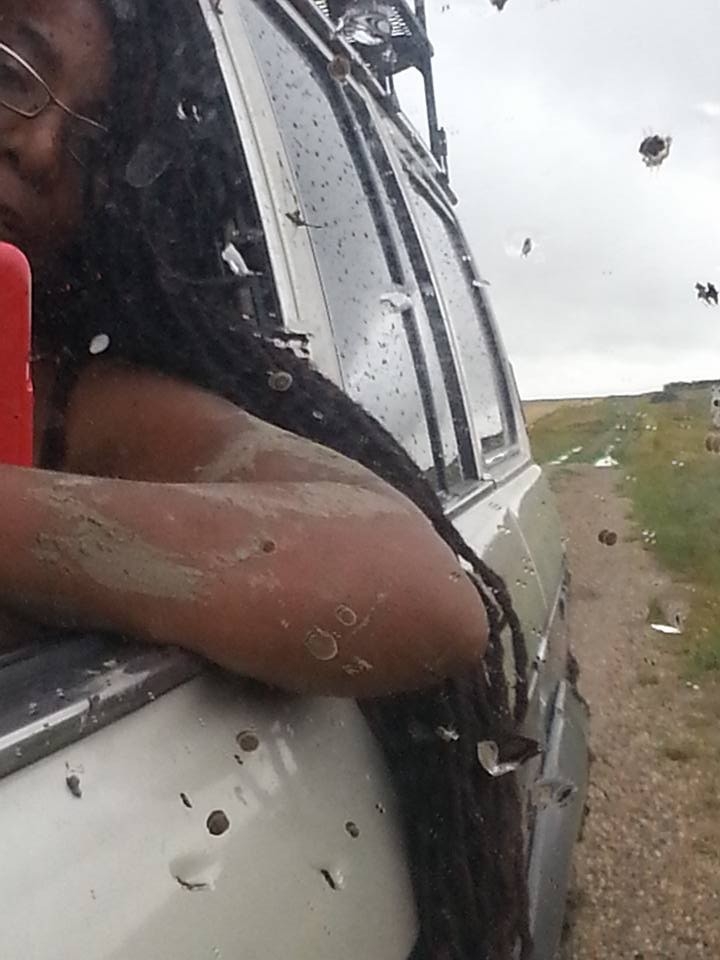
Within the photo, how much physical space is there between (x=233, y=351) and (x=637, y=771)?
433 centimetres

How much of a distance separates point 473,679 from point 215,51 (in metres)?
0.87

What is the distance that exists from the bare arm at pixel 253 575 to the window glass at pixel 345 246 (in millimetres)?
646

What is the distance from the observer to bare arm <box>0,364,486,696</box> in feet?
3.86

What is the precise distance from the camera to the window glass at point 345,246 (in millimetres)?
2066

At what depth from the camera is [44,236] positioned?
1.70m

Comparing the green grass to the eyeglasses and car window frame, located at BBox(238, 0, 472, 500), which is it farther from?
the eyeglasses

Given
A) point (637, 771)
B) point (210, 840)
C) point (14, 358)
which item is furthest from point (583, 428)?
point (210, 840)

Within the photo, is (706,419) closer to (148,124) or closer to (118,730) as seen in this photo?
(148,124)

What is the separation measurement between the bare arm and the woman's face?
20.9 inches

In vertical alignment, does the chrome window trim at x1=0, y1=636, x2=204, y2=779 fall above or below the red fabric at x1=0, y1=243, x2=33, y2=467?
below

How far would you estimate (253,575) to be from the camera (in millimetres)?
1194

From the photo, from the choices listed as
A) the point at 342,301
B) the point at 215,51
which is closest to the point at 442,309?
the point at 342,301

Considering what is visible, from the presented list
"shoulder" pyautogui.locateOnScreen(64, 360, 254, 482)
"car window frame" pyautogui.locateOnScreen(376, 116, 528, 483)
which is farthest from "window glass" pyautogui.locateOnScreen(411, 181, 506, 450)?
"shoulder" pyautogui.locateOnScreen(64, 360, 254, 482)

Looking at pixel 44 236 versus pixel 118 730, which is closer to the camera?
pixel 118 730
